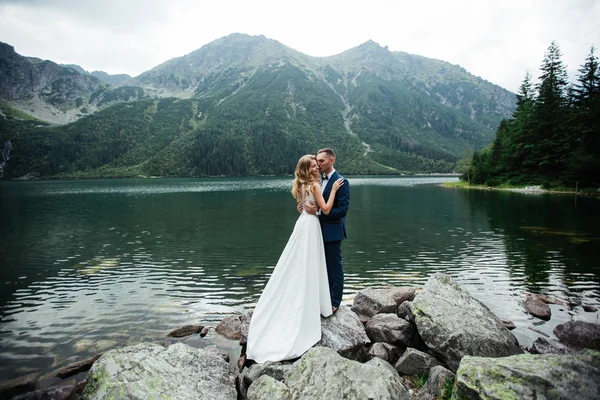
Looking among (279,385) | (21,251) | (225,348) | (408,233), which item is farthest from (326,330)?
(21,251)

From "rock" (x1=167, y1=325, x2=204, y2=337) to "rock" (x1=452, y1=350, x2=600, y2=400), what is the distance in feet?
28.0

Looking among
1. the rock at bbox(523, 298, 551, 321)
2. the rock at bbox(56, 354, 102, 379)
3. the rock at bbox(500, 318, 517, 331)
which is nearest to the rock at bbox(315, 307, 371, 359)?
the rock at bbox(500, 318, 517, 331)


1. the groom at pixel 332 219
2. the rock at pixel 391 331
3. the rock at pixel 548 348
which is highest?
the groom at pixel 332 219

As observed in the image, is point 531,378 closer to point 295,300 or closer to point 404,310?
point 295,300

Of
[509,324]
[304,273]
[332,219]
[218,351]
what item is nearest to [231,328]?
[218,351]

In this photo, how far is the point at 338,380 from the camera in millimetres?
5234

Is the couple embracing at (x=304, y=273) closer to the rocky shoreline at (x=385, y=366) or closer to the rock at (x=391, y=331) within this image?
the rocky shoreline at (x=385, y=366)

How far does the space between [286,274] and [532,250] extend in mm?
22357

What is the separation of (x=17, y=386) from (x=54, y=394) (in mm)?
1773

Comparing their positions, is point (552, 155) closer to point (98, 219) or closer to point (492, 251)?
point (492, 251)

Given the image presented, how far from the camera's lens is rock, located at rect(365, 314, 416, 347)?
325 inches

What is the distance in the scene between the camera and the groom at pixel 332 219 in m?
7.51

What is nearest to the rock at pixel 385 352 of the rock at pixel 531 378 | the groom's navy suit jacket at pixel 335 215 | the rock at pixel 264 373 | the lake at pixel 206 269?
the rock at pixel 264 373

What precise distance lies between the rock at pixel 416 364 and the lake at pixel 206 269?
4.48m
